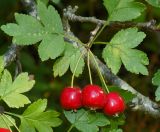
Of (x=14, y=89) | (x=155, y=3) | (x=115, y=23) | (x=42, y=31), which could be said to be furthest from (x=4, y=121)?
(x=155, y=3)

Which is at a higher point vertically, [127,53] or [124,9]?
[124,9]

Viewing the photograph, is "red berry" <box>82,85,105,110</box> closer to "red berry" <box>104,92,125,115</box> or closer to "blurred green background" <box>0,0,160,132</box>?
"red berry" <box>104,92,125,115</box>

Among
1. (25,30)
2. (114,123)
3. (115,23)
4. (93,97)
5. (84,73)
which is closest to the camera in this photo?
(93,97)

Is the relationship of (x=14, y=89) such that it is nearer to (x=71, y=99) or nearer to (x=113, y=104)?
(x=71, y=99)

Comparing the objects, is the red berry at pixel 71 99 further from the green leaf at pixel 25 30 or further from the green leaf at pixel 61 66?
the green leaf at pixel 25 30

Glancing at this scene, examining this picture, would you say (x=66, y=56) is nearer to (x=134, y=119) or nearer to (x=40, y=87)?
(x=40, y=87)

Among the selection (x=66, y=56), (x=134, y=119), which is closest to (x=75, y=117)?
(x=66, y=56)

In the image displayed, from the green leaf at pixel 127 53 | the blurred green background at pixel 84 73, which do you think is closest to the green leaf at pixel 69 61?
the green leaf at pixel 127 53
